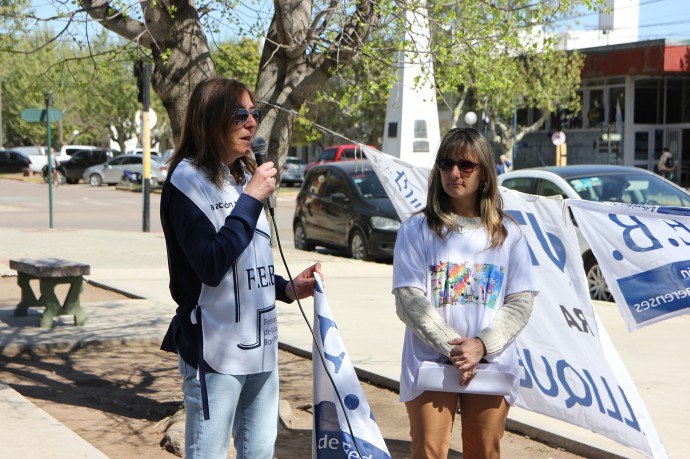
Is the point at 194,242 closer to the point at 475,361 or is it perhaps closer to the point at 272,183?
the point at 272,183

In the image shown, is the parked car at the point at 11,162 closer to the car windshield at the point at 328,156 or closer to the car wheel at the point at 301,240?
the car windshield at the point at 328,156

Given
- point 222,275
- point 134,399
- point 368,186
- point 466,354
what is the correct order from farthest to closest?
1. point 368,186
2. point 134,399
3. point 466,354
4. point 222,275

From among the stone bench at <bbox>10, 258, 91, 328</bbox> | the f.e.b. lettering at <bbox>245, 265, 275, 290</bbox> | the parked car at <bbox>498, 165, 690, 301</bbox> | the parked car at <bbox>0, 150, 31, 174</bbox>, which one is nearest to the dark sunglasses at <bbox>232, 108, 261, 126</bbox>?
the f.e.b. lettering at <bbox>245, 265, 275, 290</bbox>

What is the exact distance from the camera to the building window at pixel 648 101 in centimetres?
4659

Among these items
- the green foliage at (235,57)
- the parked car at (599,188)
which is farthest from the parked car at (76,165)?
the parked car at (599,188)

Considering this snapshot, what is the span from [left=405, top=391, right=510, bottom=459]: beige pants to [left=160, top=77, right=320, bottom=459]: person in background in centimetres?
55

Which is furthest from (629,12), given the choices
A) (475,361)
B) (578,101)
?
(475,361)

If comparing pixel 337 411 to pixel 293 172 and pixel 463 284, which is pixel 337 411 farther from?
pixel 293 172

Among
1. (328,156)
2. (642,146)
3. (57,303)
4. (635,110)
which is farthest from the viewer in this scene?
(642,146)

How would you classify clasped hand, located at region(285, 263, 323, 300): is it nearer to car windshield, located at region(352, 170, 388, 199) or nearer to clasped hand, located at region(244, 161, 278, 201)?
clasped hand, located at region(244, 161, 278, 201)

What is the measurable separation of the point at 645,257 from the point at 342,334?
14.9 feet

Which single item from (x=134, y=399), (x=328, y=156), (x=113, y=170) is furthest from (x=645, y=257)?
(x=113, y=170)

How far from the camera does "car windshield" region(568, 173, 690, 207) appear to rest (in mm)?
11695

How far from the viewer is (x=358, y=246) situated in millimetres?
15969
